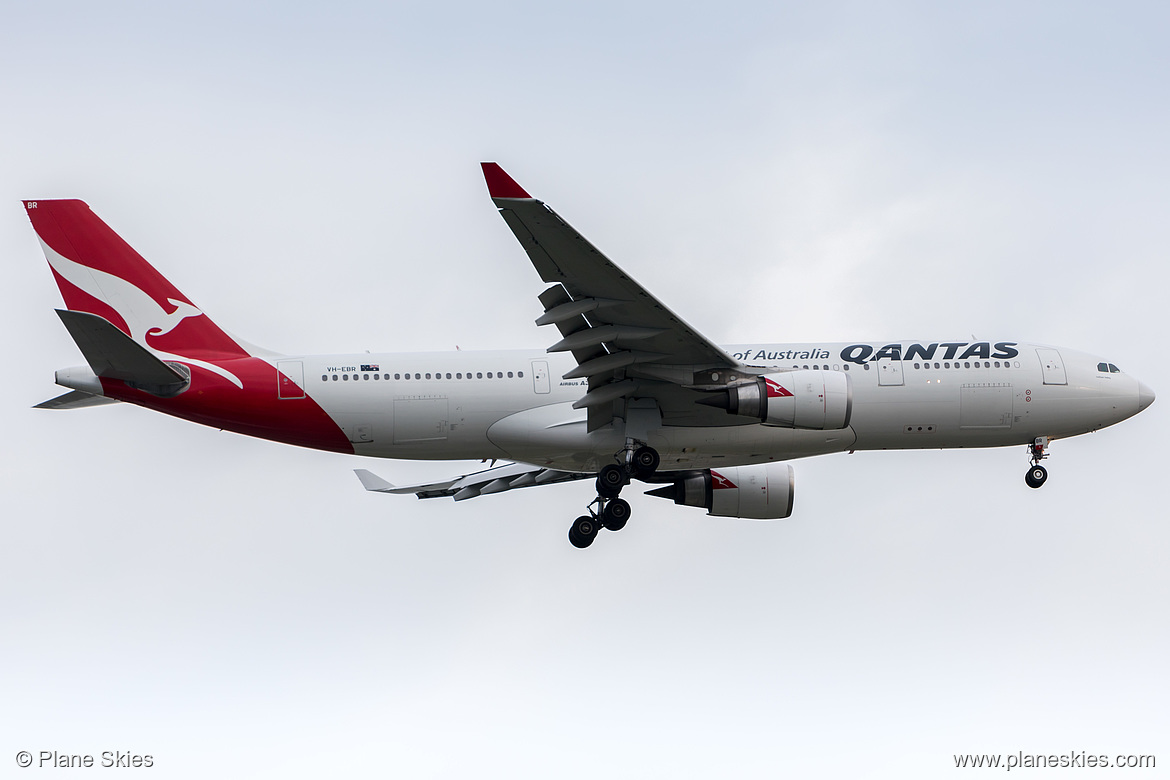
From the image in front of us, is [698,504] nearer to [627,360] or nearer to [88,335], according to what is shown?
[627,360]

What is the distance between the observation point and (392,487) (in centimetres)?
3484

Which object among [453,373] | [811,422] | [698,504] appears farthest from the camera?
[698,504]

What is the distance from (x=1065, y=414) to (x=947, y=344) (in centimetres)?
356

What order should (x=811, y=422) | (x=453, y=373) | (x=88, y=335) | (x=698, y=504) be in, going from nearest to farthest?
(x=88, y=335)
(x=811, y=422)
(x=453, y=373)
(x=698, y=504)

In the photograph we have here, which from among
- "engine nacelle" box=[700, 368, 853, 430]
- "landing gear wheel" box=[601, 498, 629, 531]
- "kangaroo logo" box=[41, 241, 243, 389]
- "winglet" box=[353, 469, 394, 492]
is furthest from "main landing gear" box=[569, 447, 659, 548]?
"kangaroo logo" box=[41, 241, 243, 389]

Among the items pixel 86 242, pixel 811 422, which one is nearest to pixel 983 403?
pixel 811 422

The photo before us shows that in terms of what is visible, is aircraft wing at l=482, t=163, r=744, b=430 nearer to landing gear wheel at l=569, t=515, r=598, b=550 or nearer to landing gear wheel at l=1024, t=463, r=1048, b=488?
landing gear wheel at l=569, t=515, r=598, b=550

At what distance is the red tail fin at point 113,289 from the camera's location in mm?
29797

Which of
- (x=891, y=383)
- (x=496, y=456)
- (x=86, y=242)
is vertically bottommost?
(x=496, y=456)

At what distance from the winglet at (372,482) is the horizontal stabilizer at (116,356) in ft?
24.0

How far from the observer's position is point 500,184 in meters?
22.7

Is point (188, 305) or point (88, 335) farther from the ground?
point (188, 305)

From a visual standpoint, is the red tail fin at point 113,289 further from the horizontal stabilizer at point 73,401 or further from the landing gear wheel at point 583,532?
the landing gear wheel at point 583,532

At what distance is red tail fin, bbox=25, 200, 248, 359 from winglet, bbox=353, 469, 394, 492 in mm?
5903
